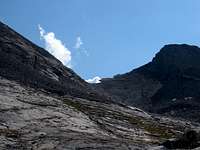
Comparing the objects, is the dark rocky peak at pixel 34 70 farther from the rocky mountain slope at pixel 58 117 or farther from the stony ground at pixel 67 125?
the stony ground at pixel 67 125

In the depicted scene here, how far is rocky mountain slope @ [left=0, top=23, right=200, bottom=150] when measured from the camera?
63244mm

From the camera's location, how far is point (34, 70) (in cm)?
16312

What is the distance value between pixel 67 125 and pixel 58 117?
6655 millimetres

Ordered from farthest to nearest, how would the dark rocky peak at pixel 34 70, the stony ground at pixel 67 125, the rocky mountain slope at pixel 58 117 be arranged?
the dark rocky peak at pixel 34 70 → the stony ground at pixel 67 125 → the rocky mountain slope at pixel 58 117

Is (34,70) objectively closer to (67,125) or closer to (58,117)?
(58,117)

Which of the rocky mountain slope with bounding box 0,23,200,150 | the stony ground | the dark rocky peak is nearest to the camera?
the rocky mountain slope with bounding box 0,23,200,150

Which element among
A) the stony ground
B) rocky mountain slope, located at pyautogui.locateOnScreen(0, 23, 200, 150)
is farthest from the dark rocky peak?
the stony ground

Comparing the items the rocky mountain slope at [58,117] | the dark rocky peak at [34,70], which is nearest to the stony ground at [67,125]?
the rocky mountain slope at [58,117]

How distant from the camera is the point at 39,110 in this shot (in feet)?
319

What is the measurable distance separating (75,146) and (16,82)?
238 feet

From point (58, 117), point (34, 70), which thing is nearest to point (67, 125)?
point (58, 117)

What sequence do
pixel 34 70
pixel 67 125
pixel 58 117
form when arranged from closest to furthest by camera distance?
pixel 67 125, pixel 58 117, pixel 34 70

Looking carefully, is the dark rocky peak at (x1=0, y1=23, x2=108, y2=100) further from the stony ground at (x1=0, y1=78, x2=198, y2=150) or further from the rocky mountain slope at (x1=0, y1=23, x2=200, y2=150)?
the stony ground at (x1=0, y1=78, x2=198, y2=150)

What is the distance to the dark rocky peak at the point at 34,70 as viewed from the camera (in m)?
144
